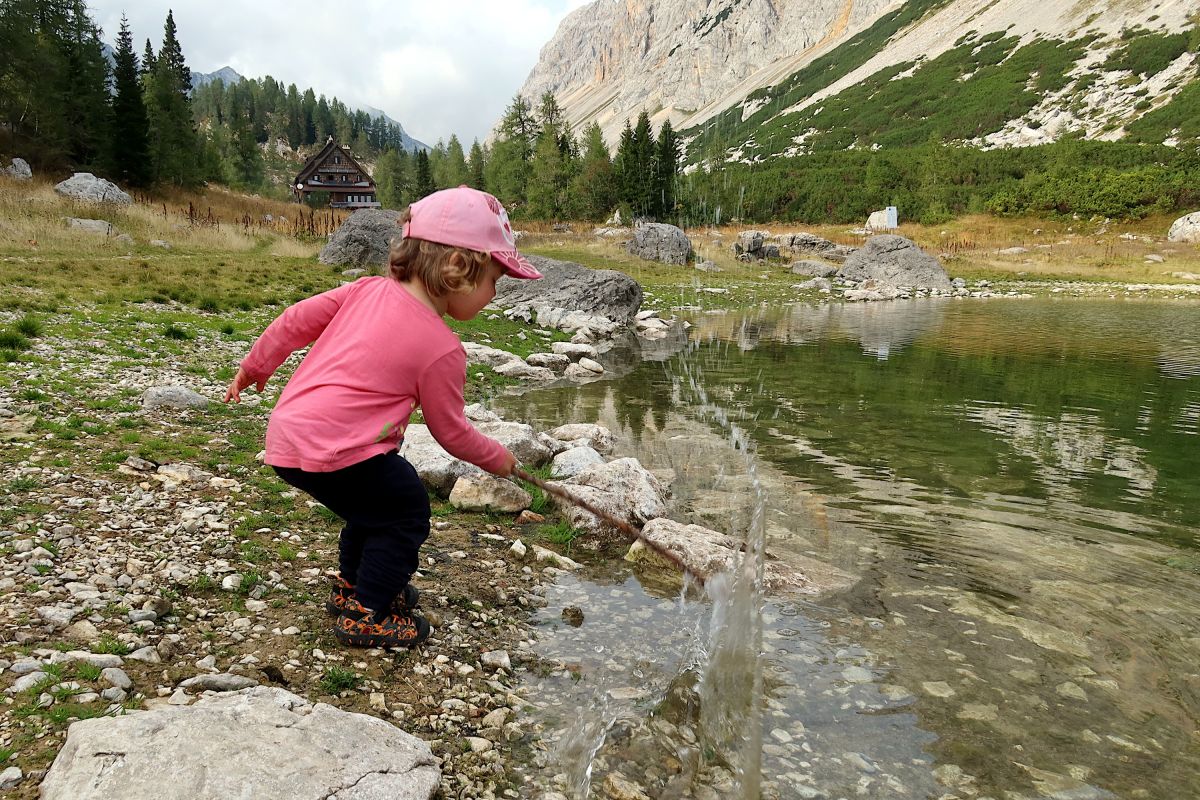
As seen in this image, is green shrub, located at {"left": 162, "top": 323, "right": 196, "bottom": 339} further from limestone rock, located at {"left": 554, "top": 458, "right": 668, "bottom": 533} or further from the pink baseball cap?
the pink baseball cap

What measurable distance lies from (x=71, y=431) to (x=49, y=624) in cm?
364

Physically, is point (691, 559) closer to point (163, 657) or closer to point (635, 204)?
point (163, 657)

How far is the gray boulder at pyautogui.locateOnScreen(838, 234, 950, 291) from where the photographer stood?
4119cm

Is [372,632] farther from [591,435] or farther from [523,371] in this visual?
[523,371]

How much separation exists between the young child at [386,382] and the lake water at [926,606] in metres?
1.22

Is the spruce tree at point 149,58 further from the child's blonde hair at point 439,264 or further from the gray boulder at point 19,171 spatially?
the child's blonde hair at point 439,264

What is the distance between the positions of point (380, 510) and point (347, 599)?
755 mm

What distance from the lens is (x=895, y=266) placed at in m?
42.5

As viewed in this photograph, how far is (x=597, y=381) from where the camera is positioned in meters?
13.9

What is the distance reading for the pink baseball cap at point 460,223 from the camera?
331 cm

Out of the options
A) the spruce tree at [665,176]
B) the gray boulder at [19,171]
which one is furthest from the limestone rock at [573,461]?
the spruce tree at [665,176]

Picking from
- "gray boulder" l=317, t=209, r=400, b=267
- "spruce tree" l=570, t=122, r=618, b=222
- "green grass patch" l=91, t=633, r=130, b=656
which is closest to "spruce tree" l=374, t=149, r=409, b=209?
"spruce tree" l=570, t=122, r=618, b=222

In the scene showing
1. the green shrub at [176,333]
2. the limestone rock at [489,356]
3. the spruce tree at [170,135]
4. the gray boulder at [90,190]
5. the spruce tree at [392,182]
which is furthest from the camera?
the spruce tree at [392,182]

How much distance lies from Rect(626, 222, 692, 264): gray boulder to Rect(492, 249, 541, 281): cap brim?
126 feet
